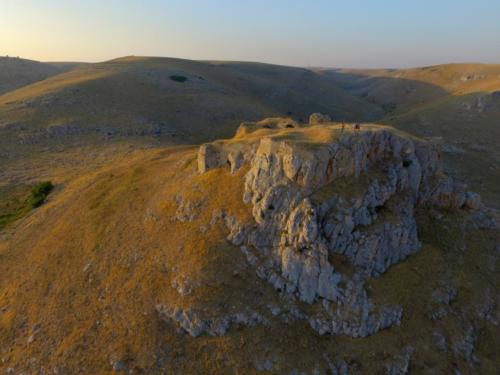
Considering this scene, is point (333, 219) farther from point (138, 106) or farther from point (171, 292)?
point (138, 106)

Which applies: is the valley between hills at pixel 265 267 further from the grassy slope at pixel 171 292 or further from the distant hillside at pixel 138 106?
the distant hillside at pixel 138 106

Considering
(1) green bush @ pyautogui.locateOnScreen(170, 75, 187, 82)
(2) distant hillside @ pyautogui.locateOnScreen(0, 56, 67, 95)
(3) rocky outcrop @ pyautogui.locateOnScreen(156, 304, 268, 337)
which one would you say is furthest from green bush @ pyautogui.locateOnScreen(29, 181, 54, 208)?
(2) distant hillside @ pyautogui.locateOnScreen(0, 56, 67, 95)

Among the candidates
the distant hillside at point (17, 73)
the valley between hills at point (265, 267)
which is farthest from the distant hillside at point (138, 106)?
the valley between hills at point (265, 267)

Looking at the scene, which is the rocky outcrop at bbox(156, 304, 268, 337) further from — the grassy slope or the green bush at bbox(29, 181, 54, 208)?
the green bush at bbox(29, 181, 54, 208)

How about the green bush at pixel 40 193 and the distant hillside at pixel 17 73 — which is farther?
the distant hillside at pixel 17 73

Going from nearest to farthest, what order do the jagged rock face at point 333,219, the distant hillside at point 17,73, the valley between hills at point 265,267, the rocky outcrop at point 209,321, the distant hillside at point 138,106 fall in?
the valley between hills at point 265,267 → the rocky outcrop at point 209,321 → the jagged rock face at point 333,219 → the distant hillside at point 138,106 → the distant hillside at point 17,73

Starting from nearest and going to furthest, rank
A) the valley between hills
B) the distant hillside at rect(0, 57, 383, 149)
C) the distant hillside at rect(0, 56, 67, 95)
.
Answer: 1. the valley between hills
2. the distant hillside at rect(0, 57, 383, 149)
3. the distant hillside at rect(0, 56, 67, 95)
